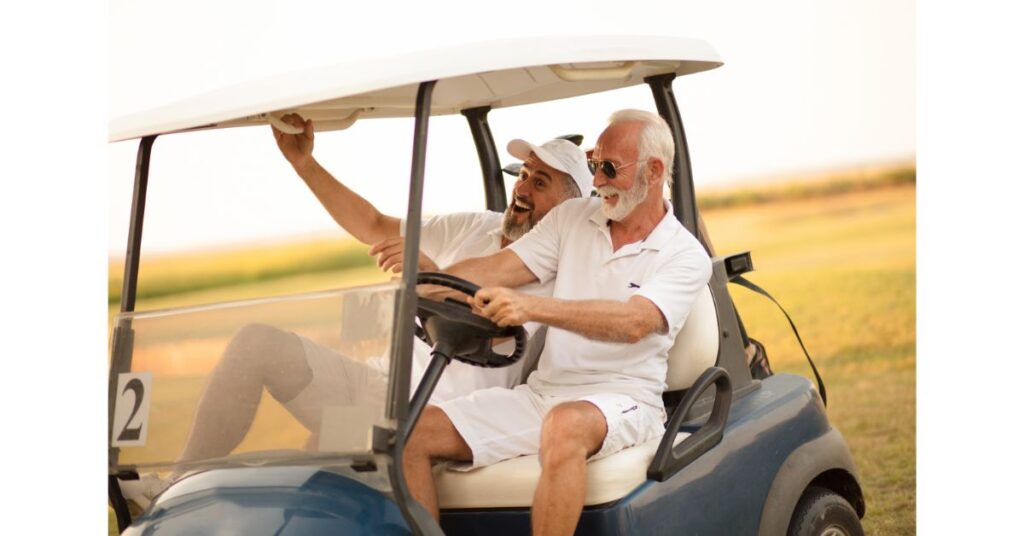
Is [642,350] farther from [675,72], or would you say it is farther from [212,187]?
[212,187]

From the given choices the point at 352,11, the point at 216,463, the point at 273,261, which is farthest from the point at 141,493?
the point at 273,261

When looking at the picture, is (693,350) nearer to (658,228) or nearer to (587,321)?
(658,228)

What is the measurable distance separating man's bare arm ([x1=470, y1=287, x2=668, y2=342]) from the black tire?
2.42 ft

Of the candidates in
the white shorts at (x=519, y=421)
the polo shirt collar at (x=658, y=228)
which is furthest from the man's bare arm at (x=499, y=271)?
the white shorts at (x=519, y=421)

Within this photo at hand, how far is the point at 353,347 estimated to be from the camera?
2.60 metres

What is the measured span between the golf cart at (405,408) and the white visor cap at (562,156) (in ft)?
0.92

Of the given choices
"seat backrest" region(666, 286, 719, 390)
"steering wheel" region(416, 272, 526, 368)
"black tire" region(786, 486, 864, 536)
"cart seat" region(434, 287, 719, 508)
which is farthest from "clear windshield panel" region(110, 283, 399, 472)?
"black tire" region(786, 486, 864, 536)

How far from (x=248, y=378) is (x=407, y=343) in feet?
1.60

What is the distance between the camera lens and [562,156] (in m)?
3.89

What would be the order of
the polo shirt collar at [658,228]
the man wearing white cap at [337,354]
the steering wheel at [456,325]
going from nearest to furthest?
1. the man wearing white cap at [337,354]
2. the steering wheel at [456,325]
3. the polo shirt collar at [658,228]

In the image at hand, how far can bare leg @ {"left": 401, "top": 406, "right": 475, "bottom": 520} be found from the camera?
2.95m

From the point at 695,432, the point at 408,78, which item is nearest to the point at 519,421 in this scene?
the point at 695,432

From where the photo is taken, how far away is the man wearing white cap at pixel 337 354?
105 inches

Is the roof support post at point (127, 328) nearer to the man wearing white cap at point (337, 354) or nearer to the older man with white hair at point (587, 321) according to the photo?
the man wearing white cap at point (337, 354)
